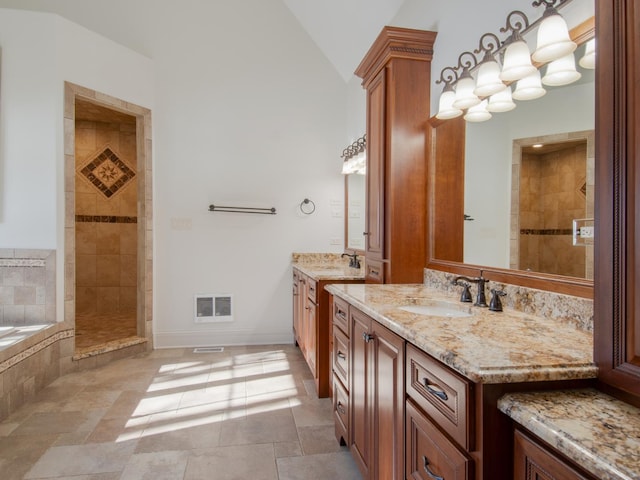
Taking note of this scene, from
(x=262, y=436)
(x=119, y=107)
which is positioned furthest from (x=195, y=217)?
(x=262, y=436)

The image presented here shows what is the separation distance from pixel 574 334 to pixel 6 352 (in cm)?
301

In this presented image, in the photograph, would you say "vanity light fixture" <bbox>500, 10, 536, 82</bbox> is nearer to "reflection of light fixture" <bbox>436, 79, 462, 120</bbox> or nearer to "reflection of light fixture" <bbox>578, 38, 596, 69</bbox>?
"reflection of light fixture" <bbox>578, 38, 596, 69</bbox>

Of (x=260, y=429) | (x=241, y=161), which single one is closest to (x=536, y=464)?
(x=260, y=429)

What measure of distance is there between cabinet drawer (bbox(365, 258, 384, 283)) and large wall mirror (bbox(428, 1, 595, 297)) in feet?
1.03

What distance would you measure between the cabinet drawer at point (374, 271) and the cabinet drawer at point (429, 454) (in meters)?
1.25

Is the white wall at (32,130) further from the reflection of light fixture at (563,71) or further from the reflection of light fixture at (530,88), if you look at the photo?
the reflection of light fixture at (563,71)

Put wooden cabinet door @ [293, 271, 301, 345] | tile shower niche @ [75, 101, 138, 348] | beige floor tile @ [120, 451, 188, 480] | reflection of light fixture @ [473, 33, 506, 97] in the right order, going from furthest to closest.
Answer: tile shower niche @ [75, 101, 138, 348], wooden cabinet door @ [293, 271, 301, 345], beige floor tile @ [120, 451, 188, 480], reflection of light fixture @ [473, 33, 506, 97]

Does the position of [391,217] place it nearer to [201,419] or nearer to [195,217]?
[201,419]

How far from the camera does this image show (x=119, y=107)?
11.2 ft

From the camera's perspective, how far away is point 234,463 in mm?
1895

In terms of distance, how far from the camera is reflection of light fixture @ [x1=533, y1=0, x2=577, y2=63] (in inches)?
50.1

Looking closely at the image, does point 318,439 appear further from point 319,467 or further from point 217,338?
point 217,338

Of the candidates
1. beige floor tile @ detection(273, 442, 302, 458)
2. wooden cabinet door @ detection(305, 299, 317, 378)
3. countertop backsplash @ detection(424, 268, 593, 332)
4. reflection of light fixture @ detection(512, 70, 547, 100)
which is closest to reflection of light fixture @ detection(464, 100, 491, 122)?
reflection of light fixture @ detection(512, 70, 547, 100)

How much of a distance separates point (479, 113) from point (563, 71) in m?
0.51
